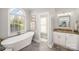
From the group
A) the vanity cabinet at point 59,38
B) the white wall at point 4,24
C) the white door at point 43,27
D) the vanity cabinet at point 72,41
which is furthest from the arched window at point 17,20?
the vanity cabinet at point 72,41

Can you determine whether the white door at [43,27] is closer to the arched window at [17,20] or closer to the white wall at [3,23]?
the arched window at [17,20]

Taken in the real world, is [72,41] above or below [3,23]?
below

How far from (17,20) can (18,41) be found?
31cm

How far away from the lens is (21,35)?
1.66 m

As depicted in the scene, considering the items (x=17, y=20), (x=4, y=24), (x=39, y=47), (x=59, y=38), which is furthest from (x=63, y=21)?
(x=4, y=24)

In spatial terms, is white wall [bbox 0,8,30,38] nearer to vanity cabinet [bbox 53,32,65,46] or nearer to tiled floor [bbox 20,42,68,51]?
tiled floor [bbox 20,42,68,51]

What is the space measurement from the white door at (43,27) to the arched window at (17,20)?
257 millimetres

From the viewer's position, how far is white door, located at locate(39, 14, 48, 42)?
1646 mm

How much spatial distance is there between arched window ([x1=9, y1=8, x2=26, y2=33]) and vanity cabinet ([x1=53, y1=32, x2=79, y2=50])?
0.51m

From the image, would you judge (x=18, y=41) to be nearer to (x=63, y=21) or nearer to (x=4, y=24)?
(x=4, y=24)

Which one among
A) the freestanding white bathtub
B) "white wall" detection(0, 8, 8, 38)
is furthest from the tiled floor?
"white wall" detection(0, 8, 8, 38)

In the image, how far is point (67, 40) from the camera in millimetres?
1627
